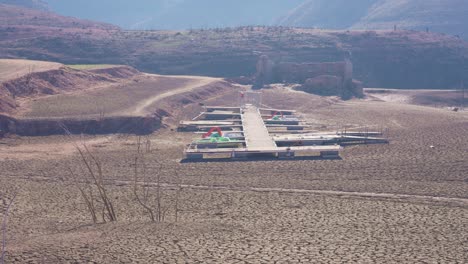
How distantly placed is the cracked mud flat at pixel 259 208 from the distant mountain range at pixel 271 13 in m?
91.5

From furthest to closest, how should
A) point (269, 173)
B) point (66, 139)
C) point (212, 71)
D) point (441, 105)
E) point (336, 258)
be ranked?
point (212, 71) → point (441, 105) → point (66, 139) → point (269, 173) → point (336, 258)

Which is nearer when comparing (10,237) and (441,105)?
(10,237)

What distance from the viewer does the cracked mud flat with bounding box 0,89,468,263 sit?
37.6 ft

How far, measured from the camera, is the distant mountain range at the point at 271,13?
4550 inches

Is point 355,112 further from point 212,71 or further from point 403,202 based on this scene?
point 212,71

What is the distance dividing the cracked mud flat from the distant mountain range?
91.5 metres

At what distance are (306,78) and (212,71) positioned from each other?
1433 cm

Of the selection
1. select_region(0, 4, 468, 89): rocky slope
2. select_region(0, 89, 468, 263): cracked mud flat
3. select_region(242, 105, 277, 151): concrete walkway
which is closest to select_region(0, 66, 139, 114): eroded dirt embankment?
select_region(0, 89, 468, 263): cracked mud flat

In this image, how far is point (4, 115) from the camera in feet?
88.9

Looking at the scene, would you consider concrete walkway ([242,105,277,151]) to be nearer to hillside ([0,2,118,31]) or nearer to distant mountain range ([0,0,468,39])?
hillside ([0,2,118,31])

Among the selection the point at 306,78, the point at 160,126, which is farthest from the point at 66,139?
the point at 306,78

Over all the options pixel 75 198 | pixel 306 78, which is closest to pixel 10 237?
pixel 75 198

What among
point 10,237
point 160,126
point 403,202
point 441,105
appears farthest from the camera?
point 441,105

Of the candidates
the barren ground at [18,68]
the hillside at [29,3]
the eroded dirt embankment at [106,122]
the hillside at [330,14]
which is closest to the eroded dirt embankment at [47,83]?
the barren ground at [18,68]
